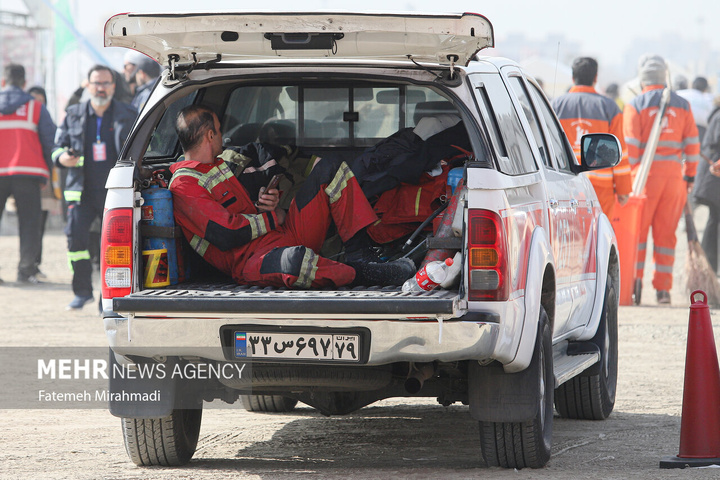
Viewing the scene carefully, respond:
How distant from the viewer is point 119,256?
479 cm

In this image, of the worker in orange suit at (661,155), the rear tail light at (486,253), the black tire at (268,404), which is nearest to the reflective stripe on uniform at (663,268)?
the worker in orange suit at (661,155)

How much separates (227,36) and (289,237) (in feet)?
3.33

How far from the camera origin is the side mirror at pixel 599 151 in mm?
6617

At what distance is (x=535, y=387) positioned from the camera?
16.0 ft

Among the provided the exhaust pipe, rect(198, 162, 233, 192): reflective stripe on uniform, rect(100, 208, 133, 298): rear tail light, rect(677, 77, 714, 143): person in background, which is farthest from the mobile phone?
rect(677, 77, 714, 143): person in background

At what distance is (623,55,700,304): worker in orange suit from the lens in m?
12.1

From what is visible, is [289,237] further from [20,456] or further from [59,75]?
[59,75]

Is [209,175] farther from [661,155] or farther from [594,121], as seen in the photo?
[661,155]

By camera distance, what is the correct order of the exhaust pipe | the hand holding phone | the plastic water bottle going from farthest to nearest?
1. the hand holding phone
2. the exhaust pipe
3. the plastic water bottle

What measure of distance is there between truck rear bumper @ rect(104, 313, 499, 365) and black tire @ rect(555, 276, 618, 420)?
2.19 meters

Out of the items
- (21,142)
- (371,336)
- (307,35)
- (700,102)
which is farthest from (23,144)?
(700,102)

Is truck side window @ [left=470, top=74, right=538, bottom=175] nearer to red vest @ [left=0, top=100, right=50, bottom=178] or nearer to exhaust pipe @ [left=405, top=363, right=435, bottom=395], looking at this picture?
exhaust pipe @ [left=405, top=363, right=435, bottom=395]

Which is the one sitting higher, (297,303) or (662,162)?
(662,162)

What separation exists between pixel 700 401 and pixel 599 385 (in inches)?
55.0
